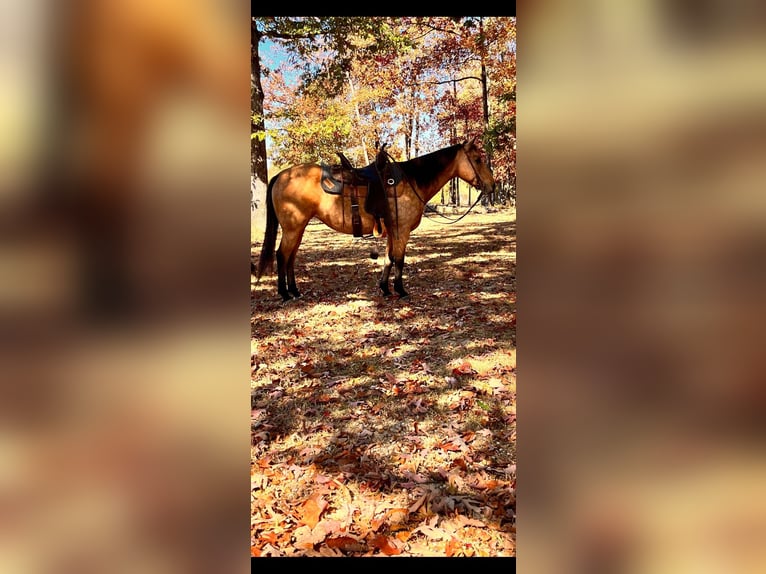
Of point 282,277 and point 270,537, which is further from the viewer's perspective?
point 282,277

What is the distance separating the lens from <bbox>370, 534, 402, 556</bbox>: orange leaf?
2562 mm

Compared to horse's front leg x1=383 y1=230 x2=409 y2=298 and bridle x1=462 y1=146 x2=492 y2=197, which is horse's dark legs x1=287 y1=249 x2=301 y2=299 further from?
bridle x1=462 y1=146 x2=492 y2=197

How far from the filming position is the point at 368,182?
306 inches

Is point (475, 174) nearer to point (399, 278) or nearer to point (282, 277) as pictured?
point (399, 278)

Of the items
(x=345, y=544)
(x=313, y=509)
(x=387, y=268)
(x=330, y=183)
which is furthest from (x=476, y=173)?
(x=345, y=544)

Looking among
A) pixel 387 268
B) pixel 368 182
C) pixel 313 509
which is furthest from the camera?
pixel 387 268

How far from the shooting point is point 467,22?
11039 mm

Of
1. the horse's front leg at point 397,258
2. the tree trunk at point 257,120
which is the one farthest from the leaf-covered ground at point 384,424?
the tree trunk at point 257,120
